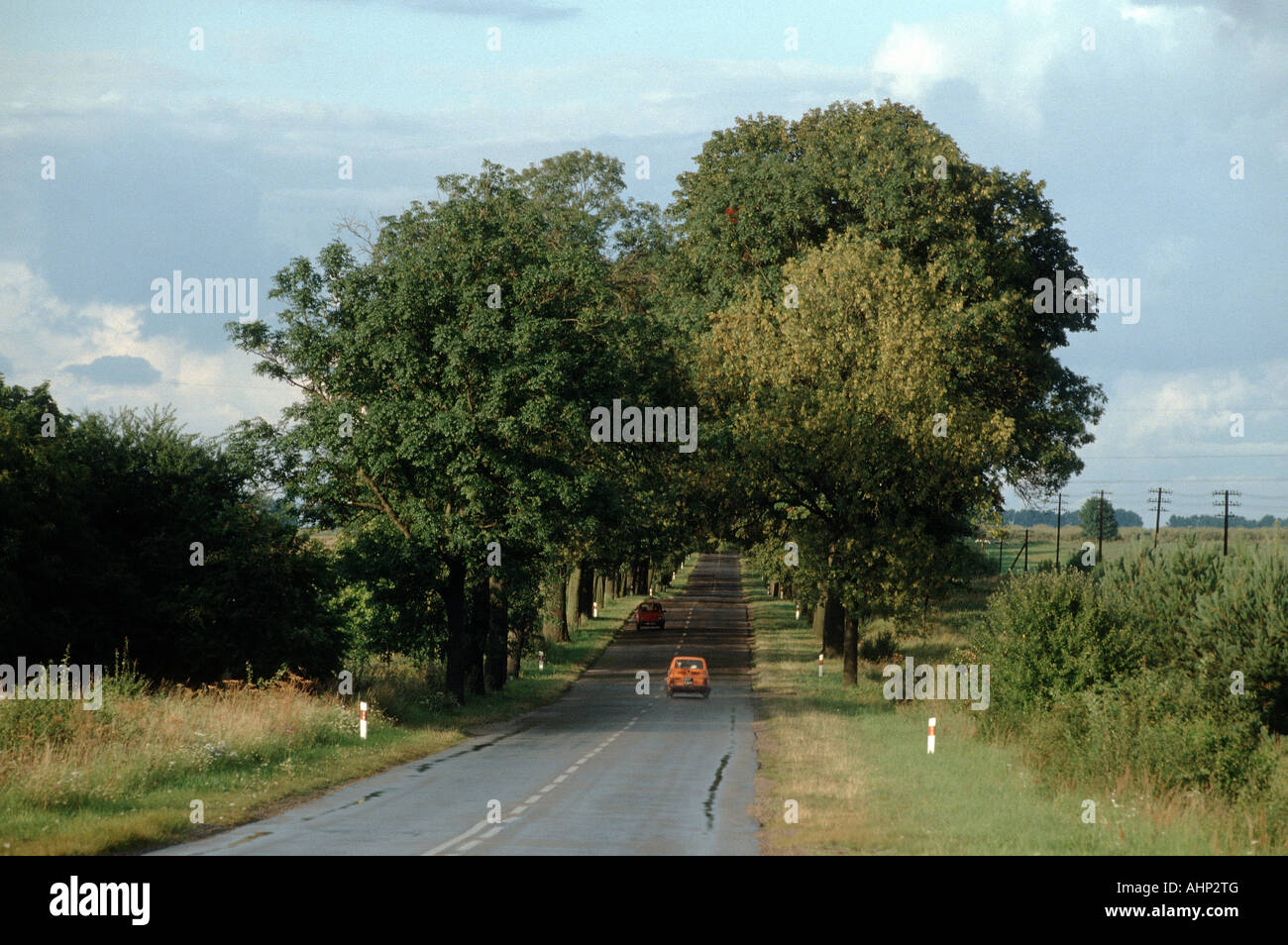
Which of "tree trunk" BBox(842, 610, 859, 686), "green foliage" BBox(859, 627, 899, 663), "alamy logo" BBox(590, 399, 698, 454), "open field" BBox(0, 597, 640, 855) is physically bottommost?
"green foliage" BBox(859, 627, 899, 663)

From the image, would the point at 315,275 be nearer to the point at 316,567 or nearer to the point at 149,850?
the point at 316,567

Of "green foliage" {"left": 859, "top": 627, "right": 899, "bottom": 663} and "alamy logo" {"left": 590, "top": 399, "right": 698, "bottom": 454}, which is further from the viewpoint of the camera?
"green foliage" {"left": 859, "top": 627, "right": 899, "bottom": 663}

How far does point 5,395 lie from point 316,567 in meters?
16.9

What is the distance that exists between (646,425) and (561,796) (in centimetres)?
2061

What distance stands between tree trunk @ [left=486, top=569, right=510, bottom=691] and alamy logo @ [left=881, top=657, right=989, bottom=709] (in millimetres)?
12446

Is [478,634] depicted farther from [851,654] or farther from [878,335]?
[878,335]

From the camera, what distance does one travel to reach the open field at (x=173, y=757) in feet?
49.6

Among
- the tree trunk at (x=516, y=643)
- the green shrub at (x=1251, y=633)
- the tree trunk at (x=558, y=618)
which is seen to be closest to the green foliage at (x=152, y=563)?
the tree trunk at (x=516, y=643)

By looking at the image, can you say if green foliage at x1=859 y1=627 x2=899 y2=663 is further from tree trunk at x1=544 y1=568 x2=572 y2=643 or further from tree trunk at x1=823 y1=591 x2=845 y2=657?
tree trunk at x1=544 y1=568 x2=572 y2=643

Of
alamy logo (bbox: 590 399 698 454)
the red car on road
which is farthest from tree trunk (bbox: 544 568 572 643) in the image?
alamy logo (bbox: 590 399 698 454)

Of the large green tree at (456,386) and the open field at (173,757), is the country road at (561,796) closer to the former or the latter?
the open field at (173,757)

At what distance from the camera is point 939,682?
37906 mm
